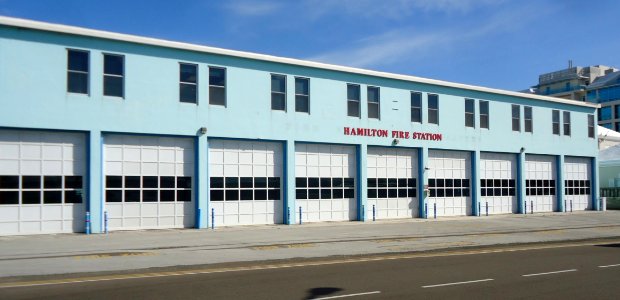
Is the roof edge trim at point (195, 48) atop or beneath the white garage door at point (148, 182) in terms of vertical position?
atop

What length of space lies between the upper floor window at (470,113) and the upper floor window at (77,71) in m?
21.7

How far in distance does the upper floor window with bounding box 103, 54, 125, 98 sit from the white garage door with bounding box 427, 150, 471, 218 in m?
17.6

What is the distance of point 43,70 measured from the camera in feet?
76.2

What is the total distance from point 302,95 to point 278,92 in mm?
1363

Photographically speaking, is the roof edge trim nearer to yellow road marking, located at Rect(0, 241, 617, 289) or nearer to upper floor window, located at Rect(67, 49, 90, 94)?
upper floor window, located at Rect(67, 49, 90, 94)

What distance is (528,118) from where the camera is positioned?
40250 mm

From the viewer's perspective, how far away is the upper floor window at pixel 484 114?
37.4m

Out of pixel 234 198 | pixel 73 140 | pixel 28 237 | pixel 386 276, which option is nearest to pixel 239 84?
pixel 234 198

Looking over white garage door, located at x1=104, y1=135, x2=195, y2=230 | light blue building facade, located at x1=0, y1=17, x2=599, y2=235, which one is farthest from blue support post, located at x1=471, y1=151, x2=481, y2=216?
white garage door, located at x1=104, y1=135, x2=195, y2=230

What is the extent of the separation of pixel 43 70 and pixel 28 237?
614cm

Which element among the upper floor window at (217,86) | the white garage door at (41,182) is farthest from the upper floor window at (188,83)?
the white garage door at (41,182)

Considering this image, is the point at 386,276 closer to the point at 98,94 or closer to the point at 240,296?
the point at 240,296

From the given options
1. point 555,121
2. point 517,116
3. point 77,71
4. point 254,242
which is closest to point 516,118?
point 517,116

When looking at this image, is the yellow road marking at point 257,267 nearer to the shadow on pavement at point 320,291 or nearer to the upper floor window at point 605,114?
the shadow on pavement at point 320,291
